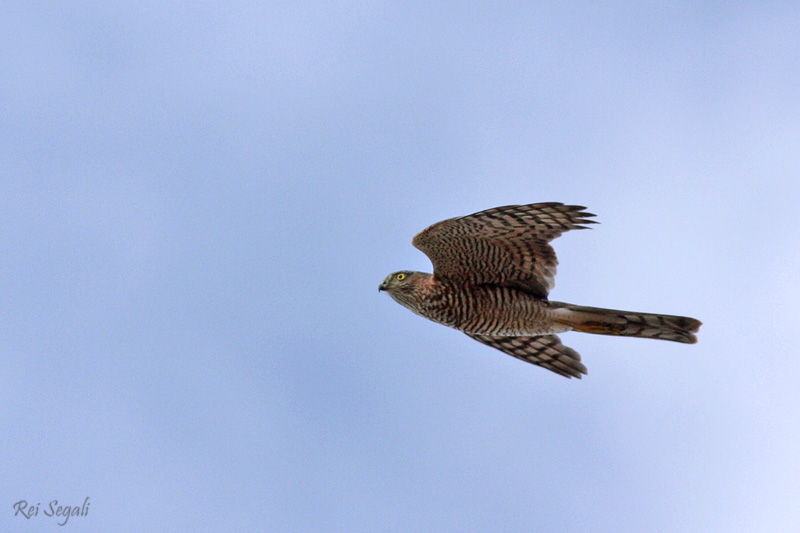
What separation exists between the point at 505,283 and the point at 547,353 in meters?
1.51

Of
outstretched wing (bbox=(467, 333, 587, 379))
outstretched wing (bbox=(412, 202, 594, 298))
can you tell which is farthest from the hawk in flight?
outstretched wing (bbox=(467, 333, 587, 379))

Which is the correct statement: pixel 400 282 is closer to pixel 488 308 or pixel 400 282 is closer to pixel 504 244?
pixel 488 308

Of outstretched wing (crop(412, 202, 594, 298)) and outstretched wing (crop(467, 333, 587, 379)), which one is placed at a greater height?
outstretched wing (crop(412, 202, 594, 298))

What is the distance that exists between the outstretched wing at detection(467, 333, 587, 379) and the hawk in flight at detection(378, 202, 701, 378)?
0.54 metres

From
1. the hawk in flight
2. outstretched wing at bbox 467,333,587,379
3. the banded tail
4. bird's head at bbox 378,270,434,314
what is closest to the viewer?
the hawk in flight

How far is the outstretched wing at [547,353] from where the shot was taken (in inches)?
450

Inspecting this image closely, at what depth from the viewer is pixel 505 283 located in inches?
420

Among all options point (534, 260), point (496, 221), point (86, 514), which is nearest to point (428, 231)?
point (496, 221)

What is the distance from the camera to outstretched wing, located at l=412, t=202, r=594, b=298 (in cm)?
991

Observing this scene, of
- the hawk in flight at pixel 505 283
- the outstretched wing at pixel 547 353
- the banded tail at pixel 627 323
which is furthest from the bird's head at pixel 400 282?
the banded tail at pixel 627 323

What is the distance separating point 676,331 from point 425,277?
3253mm

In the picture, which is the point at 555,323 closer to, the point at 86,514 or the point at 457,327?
the point at 457,327

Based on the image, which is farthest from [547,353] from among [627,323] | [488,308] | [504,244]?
[504,244]

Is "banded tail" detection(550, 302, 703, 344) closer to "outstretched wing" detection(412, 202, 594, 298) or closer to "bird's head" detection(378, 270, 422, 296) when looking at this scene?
"outstretched wing" detection(412, 202, 594, 298)
